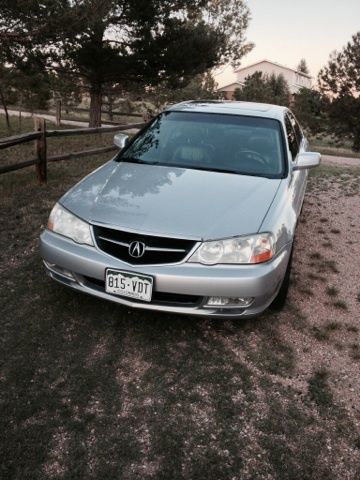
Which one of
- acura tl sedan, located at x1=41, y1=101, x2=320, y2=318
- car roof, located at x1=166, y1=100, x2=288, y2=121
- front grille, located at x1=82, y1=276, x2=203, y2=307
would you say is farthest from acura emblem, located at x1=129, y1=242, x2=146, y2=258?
car roof, located at x1=166, y1=100, x2=288, y2=121

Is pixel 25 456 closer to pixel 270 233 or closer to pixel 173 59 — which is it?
pixel 270 233

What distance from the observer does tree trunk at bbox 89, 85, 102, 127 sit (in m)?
14.6

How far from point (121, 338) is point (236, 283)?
93 centimetres

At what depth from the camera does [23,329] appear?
306 cm

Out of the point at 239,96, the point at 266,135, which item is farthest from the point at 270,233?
the point at 239,96

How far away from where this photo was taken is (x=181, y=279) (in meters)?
2.65

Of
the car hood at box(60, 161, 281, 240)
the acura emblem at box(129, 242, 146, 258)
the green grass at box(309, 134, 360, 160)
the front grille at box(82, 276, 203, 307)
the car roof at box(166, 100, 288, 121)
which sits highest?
the car roof at box(166, 100, 288, 121)

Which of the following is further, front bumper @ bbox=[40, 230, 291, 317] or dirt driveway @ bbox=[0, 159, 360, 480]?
front bumper @ bbox=[40, 230, 291, 317]

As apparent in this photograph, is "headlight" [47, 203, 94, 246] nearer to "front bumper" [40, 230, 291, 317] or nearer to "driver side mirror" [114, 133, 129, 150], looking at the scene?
"front bumper" [40, 230, 291, 317]

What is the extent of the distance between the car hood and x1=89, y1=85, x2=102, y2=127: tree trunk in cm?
1182

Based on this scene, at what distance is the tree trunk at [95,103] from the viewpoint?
14.6 m

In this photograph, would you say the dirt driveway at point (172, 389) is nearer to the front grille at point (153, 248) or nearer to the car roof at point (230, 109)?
the front grille at point (153, 248)

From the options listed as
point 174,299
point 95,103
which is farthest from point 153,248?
point 95,103

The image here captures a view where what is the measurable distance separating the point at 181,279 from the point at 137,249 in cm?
34
